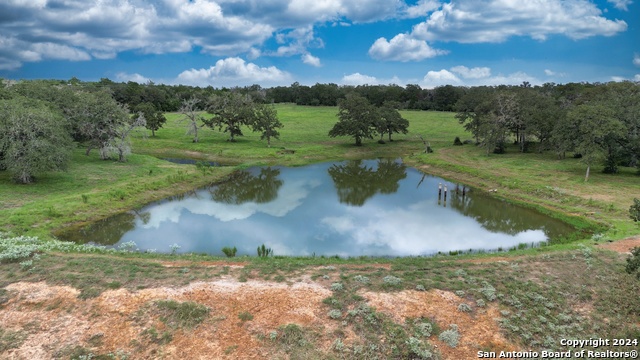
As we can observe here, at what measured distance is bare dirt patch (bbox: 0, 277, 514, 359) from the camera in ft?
48.2

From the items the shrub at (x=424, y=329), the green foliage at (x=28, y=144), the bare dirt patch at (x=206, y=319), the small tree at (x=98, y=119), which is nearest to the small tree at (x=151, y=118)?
the small tree at (x=98, y=119)

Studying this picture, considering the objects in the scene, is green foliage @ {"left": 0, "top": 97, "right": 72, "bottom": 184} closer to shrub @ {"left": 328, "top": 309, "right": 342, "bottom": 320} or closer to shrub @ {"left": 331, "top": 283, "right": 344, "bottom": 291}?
shrub @ {"left": 331, "top": 283, "right": 344, "bottom": 291}

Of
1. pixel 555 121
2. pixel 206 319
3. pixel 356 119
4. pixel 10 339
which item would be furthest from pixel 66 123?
pixel 555 121

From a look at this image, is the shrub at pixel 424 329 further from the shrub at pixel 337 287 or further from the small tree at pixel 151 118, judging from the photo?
the small tree at pixel 151 118

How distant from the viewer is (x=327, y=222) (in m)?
33.7

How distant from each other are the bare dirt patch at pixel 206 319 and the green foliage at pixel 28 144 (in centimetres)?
2365

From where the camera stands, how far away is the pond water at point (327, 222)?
28391 millimetres

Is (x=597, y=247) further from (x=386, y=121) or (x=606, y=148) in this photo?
(x=386, y=121)

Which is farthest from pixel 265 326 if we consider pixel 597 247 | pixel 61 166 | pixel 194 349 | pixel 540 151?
pixel 540 151

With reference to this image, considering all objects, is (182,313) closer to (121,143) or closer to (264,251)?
(264,251)

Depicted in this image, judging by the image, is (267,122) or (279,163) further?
(267,122)

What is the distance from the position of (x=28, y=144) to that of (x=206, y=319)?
32563mm

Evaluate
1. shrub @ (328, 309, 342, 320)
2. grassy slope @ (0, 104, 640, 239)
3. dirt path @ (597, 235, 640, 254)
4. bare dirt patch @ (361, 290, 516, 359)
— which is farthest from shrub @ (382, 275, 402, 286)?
grassy slope @ (0, 104, 640, 239)

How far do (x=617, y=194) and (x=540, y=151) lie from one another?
25512 mm
